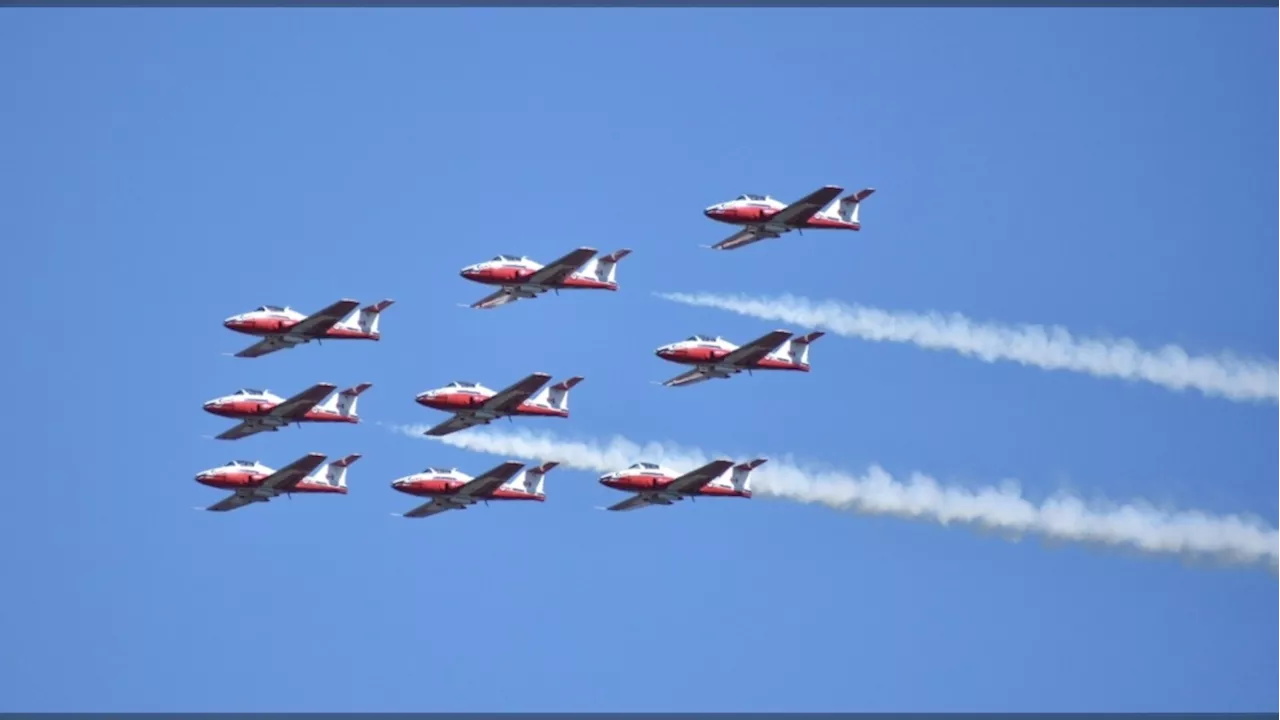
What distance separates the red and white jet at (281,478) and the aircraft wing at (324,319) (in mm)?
6536

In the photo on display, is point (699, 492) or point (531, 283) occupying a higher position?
point (531, 283)

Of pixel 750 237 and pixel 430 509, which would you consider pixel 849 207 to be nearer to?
pixel 750 237

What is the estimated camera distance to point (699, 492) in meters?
158

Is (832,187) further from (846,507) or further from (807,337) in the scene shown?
(846,507)

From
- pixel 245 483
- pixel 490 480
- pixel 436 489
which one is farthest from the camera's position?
pixel 436 489

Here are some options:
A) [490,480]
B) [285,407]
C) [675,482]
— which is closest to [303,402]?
[285,407]

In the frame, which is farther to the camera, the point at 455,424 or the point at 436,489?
the point at 455,424

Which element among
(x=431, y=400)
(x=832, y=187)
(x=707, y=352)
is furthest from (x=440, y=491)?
(x=832, y=187)

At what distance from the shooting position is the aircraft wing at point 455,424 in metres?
163

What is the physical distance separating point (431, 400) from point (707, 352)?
1470 centimetres

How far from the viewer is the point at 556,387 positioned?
531 ft

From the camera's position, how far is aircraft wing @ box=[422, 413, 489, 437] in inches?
6407

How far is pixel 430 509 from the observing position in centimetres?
16375

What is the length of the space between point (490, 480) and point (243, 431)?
13485mm
